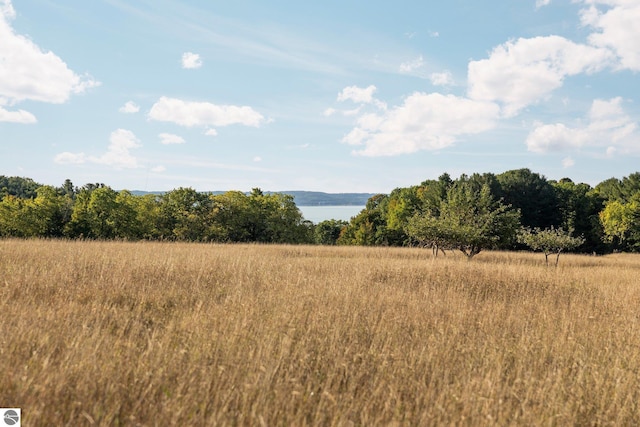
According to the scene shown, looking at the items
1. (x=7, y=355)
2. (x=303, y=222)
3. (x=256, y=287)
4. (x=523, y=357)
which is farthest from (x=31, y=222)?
(x=523, y=357)

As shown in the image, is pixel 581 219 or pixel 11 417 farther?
pixel 581 219

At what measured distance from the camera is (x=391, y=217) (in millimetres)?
57250

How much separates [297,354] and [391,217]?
53811 mm

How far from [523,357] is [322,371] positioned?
7.96 ft

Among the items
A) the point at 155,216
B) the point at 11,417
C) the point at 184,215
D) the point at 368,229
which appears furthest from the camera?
the point at 368,229

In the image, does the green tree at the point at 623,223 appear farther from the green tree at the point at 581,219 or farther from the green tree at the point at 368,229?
the green tree at the point at 368,229

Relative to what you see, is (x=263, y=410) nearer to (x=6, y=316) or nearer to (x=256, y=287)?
(x=6, y=316)

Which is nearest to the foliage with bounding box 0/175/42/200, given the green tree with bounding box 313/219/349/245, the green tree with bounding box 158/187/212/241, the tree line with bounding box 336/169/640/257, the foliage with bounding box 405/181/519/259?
the green tree with bounding box 313/219/349/245

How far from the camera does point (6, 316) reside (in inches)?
199

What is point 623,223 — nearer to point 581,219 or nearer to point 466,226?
point 581,219

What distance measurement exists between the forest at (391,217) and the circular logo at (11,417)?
58.5 feet

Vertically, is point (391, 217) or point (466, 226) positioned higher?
point (391, 217)

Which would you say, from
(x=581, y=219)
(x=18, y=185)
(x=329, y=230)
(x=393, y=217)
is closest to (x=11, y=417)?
(x=393, y=217)

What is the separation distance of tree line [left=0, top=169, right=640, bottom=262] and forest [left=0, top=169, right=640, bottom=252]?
0.08 m
